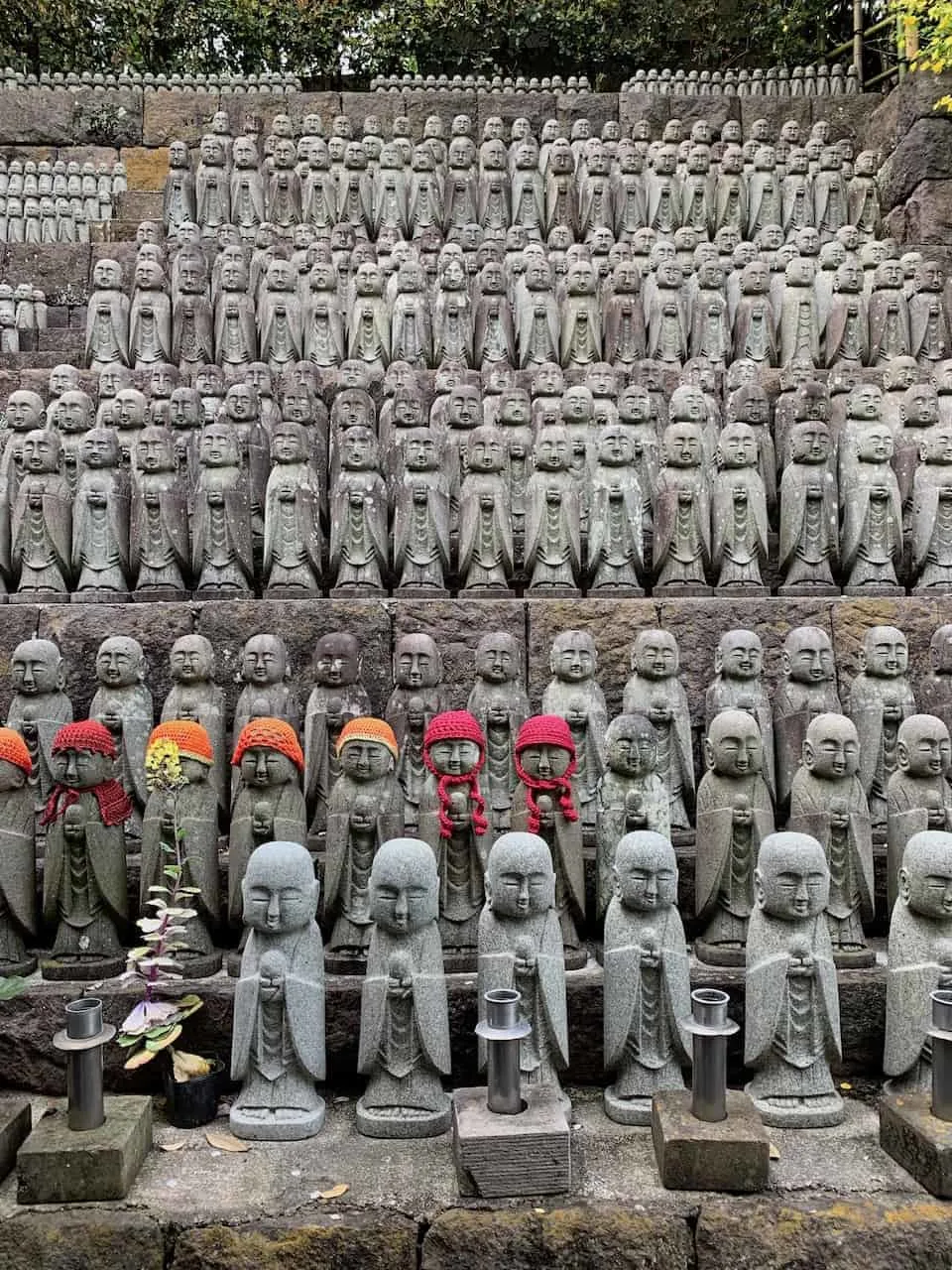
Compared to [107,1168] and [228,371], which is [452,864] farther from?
[228,371]

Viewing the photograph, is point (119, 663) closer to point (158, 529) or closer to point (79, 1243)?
point (158, 529)

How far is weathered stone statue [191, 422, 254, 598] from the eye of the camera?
21.2 feet

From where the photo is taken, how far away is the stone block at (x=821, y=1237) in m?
3.26

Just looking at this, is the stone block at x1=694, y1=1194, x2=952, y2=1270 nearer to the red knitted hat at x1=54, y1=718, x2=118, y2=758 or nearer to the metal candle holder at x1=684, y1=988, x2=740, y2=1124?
the metal candle holder at x1=684, y1=988, x2=740, y2=1124

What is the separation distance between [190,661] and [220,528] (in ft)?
4.65

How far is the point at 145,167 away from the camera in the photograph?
13.8m

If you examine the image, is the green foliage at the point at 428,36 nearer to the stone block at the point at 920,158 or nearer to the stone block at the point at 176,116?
the stone block at the point at 176,116

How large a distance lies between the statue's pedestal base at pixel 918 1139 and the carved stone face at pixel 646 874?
1.01 m

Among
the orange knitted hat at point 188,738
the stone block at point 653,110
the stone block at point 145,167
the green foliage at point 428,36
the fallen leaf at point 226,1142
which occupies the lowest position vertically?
the fallen leaf at point 226,1142

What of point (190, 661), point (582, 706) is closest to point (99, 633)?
point (190, 661)

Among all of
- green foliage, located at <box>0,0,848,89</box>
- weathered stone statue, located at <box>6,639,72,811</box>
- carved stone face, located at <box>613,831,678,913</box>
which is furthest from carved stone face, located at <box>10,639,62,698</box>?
green foliage, located at <box>0,0,848,89</box>

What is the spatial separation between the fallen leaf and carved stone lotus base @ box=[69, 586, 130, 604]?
3.40 metres

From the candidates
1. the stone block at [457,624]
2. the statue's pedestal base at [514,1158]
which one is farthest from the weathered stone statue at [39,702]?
the statue's pedestal base at [514,1158]

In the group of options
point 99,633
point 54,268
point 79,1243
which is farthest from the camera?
point 54,268
